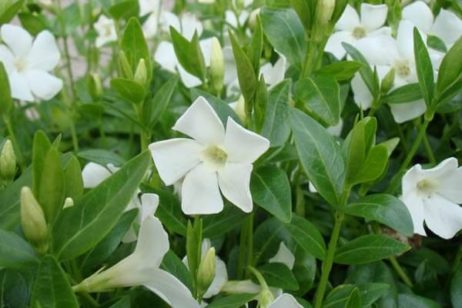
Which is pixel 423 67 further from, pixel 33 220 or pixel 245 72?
pixel 33 220

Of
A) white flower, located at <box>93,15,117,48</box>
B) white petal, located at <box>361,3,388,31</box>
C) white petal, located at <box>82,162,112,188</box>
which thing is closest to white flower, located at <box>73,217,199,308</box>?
white petal, located at <box>82,162,112,188</box>

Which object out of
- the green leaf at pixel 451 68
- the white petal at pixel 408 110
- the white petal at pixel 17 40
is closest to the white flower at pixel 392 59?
the white petal at pixel 408 110

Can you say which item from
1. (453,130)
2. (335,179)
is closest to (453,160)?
(335,179)

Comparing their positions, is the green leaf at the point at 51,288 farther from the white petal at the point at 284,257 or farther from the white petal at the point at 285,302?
the white petal at the point at 284,257

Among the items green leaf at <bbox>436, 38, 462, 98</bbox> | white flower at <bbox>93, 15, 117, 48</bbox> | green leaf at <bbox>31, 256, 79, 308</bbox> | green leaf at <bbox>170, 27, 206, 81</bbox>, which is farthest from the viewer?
white flower at <bbox>93, 15, 117, 48</bbox>

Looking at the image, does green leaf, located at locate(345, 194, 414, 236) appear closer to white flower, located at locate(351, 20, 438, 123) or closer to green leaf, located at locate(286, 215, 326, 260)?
green leaf, located at locate(286, 215, 326, 260)

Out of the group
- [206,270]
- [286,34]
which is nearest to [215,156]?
[206,270]

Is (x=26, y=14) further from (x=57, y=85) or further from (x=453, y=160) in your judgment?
(x=453, y=160)
